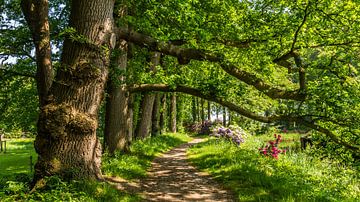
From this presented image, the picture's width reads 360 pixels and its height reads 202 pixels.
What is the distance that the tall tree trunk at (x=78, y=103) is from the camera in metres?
6.59

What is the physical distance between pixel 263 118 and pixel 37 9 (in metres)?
6.86

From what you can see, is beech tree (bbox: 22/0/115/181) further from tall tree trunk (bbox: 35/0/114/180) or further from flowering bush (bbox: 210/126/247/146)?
flowering bush (bbox: 210/126/247/146)

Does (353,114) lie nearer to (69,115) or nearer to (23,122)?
(69,115)

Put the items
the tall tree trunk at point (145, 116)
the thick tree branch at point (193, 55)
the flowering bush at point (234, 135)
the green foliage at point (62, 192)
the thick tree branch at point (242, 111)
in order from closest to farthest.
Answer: the green foliage at point (62, 192) → the thick tree branch at point (193, 55) → the thick tree branch at point (242, 111) → the flowering bush at point (234, 135) → the tall tree trunk at point (145, 116)

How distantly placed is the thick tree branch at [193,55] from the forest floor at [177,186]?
3041 mm

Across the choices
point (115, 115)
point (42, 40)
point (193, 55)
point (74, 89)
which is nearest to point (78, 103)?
point (74, 89)

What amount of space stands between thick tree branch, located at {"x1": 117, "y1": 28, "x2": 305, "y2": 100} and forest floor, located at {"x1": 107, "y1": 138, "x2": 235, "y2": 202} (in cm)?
304

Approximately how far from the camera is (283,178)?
28.1 ft

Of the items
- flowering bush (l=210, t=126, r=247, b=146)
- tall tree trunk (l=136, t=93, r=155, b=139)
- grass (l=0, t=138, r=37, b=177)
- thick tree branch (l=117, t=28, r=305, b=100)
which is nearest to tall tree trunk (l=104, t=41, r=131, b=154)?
thick tree branch (l=117, t=28, r=305, b=100)

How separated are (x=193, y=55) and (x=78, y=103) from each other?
3318 mm

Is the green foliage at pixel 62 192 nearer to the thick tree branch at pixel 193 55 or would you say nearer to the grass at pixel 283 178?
the grass at pixel 283 178

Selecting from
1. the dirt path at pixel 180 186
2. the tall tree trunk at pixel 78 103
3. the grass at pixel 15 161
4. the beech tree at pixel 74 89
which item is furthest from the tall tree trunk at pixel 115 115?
the grass at pixel 15 161

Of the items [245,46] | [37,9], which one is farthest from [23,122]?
[245,46]

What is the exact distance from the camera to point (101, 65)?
7219 mm
